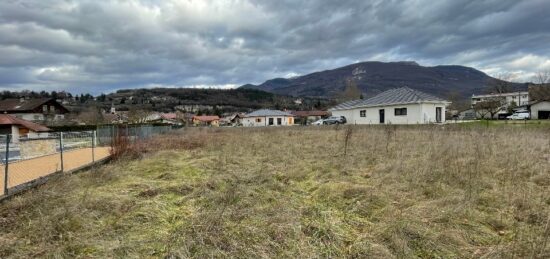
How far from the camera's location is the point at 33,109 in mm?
60688

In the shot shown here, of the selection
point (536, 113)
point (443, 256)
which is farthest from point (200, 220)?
point (536, 113)

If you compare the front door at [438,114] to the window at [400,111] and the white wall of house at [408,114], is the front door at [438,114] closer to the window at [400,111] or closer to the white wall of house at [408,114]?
the white wall of house at [408,114]

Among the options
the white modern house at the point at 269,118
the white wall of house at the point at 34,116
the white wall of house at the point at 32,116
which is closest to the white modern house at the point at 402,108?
the white modern house at the point at 269,118

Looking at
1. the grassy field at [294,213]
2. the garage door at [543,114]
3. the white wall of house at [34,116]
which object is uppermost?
the white wall of house at [34,116]

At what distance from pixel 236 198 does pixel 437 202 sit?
3.23 meters

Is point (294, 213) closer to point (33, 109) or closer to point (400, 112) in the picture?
point (400, 112)

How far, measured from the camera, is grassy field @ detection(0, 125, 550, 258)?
3436 millimetres

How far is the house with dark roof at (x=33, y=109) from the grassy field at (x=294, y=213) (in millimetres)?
→ 66375

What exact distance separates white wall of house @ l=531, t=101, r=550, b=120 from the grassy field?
162ft

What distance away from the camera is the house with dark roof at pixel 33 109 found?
60.5 metres

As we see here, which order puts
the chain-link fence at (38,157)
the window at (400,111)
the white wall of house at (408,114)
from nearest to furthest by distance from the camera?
the chain-link fence at (38,157) → the white wall of house at (408,114) → the window at (400,111)

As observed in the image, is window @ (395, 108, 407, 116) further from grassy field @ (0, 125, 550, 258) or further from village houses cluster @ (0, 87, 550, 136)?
A: grassy field @ (0, 125, 550, 258)

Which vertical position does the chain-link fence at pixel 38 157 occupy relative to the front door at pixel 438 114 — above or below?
below

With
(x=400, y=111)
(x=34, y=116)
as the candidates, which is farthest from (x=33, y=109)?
(x=400, y=111)
